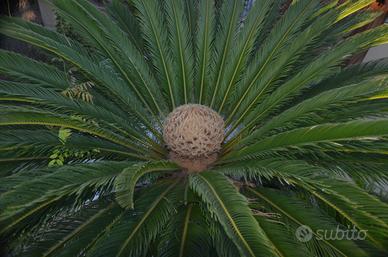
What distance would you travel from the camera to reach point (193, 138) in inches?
145

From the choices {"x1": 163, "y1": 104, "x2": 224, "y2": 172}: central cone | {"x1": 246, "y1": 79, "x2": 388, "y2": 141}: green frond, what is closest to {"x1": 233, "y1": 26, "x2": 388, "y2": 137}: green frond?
{"x1": 246, "y1": 79, "x2": 388, "y2": 141}: green frond

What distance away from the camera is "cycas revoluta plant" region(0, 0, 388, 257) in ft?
8.86

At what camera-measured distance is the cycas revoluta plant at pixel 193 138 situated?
106 inches

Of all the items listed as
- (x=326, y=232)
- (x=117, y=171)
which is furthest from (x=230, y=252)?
(x=117, y=171)

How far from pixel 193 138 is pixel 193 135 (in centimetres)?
3

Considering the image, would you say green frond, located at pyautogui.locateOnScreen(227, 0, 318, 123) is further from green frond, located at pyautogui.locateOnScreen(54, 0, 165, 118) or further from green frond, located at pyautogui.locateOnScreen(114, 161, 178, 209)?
green frond, located at pyautogui.locateOnScreen(114, 161, 178, 209)

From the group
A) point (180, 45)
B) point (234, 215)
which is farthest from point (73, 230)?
point (180, 45)

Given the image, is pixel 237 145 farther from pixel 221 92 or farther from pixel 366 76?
pixel 366 76

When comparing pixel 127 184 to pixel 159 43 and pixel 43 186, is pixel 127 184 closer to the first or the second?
pixel 43 186

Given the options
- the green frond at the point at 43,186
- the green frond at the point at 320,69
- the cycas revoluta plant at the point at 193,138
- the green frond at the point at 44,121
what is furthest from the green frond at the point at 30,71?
the green frond at the point at 320,69

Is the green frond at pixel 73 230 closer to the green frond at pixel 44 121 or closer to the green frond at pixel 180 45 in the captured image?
the green frond at pixel 44 121

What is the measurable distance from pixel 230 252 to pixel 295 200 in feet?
2.38

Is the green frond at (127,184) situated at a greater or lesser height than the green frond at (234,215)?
greater

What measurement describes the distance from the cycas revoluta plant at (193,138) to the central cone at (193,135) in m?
0.01
